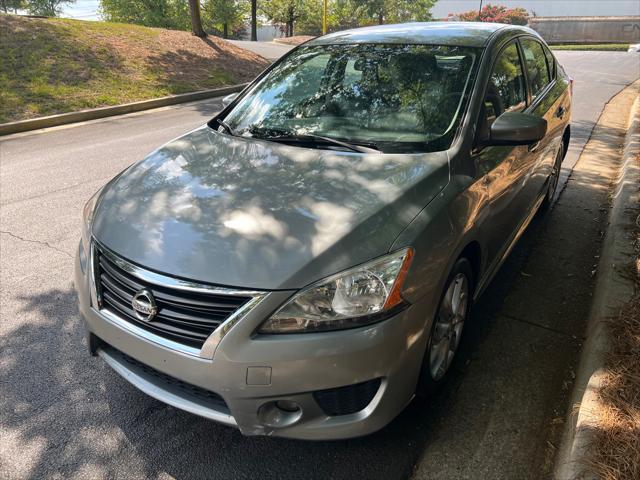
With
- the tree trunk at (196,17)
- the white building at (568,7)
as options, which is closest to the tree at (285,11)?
the white building at (568,7)

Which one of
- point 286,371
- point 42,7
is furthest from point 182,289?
point 42,7

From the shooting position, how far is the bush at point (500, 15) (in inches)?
1815

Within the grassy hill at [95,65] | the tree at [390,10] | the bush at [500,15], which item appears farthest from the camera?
the bush at [500,15]

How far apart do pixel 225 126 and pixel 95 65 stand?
996 centimetres

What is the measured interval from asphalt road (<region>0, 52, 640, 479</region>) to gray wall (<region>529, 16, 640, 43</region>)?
5045 cm

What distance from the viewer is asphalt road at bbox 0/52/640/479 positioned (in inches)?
88.8

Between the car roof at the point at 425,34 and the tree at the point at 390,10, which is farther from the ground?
the tree at the point at 390,10

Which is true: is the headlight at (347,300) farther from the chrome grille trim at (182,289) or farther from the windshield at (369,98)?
the windshield at (369,98)

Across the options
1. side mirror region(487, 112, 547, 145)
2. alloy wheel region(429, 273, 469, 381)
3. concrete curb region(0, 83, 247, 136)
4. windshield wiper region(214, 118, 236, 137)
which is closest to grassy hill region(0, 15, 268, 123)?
concrete curb region(0, 83, 247, 136)

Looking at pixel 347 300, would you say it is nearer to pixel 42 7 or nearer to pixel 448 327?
pixel 448 327

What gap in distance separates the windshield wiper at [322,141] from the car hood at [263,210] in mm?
94

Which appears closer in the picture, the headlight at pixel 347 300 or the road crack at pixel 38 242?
the headlight at pixel 347 300

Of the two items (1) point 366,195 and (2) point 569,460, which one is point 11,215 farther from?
(2) point 569,460

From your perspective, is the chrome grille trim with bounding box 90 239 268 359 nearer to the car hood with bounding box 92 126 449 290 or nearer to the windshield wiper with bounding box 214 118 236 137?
the car hood with bounding box 92 126 449 290
